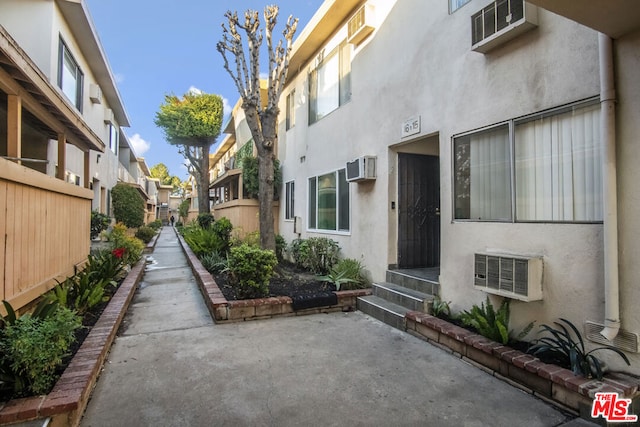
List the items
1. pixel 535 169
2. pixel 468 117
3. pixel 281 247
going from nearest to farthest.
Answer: pixel 535 169, pixel 468 117, pixel 281 247

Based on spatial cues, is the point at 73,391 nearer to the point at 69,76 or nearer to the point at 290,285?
the point at 290,285

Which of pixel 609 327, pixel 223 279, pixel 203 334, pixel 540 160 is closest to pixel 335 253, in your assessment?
pixel 223 279

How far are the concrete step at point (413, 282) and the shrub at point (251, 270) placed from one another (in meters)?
2.00

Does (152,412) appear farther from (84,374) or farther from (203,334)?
(203,334)

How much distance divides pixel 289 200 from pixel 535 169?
8087mm

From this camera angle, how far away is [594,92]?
3.14 metres

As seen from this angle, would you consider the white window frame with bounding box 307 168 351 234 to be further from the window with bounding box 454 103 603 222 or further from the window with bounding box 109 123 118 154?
the window with bounding box 109 123 118 154

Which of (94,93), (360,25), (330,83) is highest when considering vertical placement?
(94,93)

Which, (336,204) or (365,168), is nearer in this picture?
→ (365,168)

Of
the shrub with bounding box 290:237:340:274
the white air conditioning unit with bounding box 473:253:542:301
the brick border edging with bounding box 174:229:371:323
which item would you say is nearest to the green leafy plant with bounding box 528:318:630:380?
the white air conditioning unit with bounding box 473:253:542:301

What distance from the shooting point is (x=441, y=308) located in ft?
15.2

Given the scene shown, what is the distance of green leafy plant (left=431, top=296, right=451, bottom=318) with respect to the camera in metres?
4.59

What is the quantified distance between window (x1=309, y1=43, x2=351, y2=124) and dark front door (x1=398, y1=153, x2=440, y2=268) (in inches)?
94.6

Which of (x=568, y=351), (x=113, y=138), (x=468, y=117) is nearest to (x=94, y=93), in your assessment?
(x=113, y=138)
